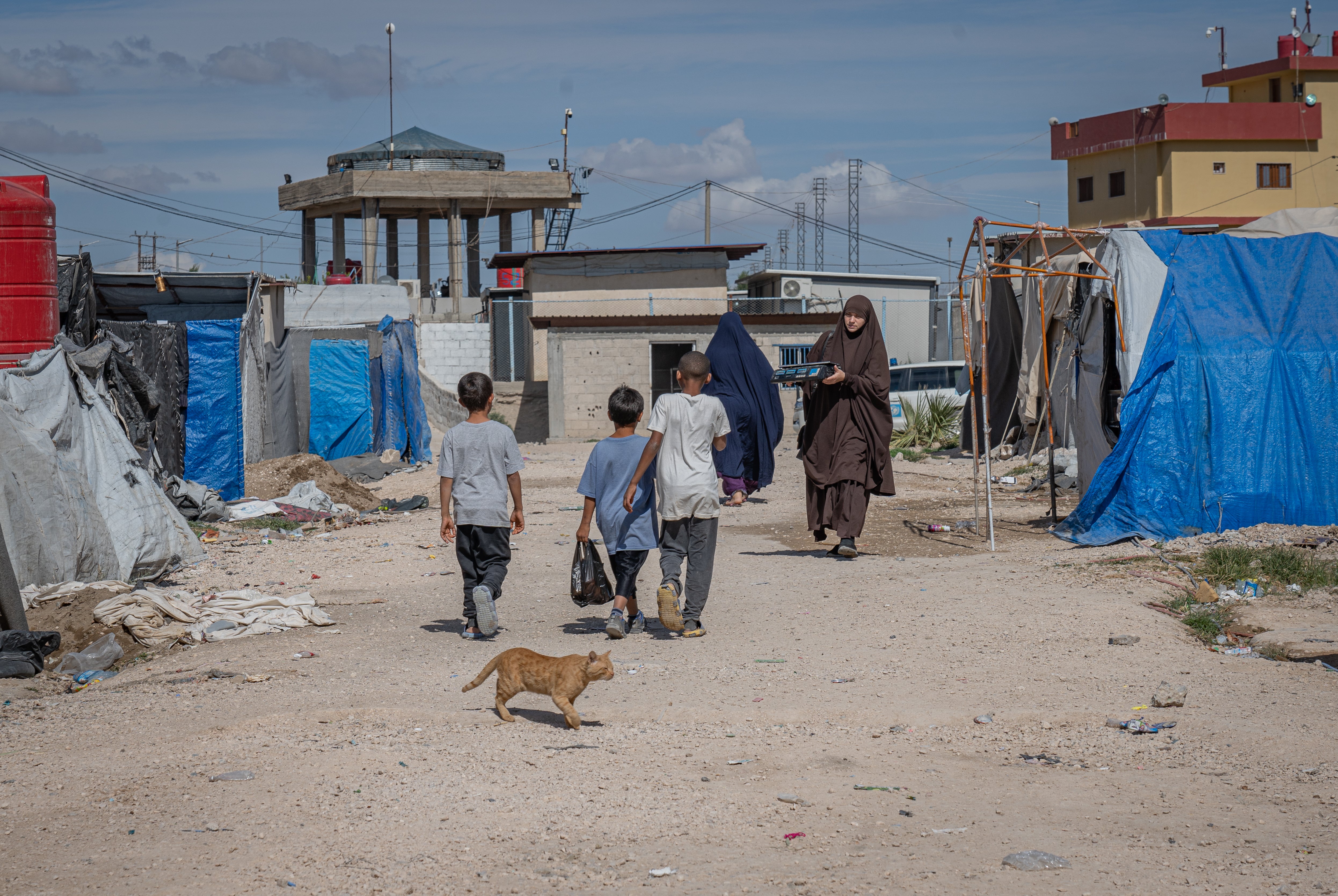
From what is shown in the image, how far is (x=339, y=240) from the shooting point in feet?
117

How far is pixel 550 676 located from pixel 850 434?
4.55 meters

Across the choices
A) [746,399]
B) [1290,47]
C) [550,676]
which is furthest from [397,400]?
[1290,47]

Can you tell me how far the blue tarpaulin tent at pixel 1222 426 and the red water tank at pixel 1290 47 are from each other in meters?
33.9

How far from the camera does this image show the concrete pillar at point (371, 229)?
32.6 m

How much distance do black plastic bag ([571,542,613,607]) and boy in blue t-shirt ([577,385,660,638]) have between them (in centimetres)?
7

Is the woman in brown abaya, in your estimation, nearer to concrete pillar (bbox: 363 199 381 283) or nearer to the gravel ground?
the gravel ground

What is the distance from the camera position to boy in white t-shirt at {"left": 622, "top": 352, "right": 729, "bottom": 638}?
5852 mm

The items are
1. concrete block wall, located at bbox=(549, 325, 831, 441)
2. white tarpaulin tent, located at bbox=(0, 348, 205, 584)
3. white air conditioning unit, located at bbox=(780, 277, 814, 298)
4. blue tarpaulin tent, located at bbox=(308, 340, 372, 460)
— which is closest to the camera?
white tarpaulin tent, located at bbox=(0, 348, 205, 584)

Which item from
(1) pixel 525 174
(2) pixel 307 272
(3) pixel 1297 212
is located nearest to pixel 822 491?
(3) pixel 1297 212

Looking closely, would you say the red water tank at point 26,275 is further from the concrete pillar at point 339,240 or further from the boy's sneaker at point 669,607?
the concrete pillar at point 339,240

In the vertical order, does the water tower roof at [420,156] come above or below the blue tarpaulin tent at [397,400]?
above

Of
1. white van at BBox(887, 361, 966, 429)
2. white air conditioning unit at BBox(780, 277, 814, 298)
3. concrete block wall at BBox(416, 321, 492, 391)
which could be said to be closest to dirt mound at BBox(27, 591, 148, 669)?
white van at BBox(887, 361, 966, 429)

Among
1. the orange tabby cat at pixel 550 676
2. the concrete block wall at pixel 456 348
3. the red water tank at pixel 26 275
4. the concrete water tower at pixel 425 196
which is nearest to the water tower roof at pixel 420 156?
the concrete water tower at pixel 425 196

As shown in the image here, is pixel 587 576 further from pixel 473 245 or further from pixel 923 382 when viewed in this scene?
pixel 473 245
